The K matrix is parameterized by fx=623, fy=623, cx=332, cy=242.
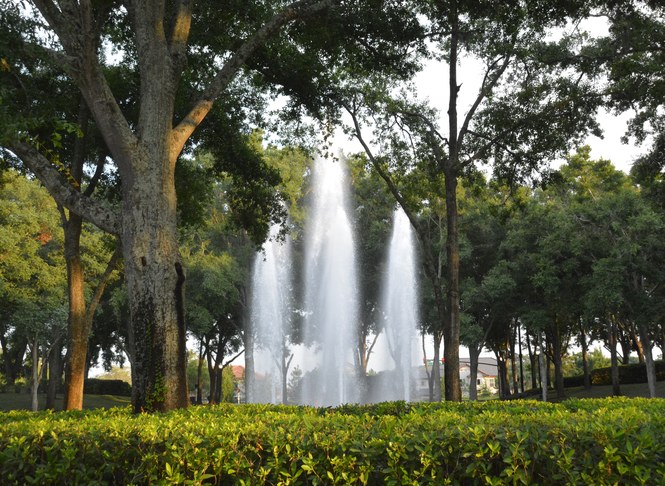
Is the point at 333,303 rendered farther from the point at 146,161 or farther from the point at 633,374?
the point at 146,161

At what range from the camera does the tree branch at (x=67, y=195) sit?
8571mm

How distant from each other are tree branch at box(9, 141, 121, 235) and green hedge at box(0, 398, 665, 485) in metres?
3.76

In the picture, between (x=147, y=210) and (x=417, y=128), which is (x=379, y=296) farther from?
(x=147, y=210)

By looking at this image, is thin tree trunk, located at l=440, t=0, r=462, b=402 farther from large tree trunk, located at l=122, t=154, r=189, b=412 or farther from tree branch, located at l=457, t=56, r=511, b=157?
large tree trunk, located at l=122, t=154, r=189, b=412

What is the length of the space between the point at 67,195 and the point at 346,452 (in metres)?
5.95

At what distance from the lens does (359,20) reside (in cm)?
1273

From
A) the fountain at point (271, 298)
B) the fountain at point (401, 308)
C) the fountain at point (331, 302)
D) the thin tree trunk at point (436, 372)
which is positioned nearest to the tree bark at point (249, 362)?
the fountain at point (271, 298)

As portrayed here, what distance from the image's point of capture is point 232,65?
32.7 ft

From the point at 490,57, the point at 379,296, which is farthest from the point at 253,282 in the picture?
the point at 490,57

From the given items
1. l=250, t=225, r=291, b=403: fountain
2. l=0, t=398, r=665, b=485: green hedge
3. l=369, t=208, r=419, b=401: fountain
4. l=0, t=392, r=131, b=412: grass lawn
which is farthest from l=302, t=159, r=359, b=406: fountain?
l=0, t=398, r=665, b=485: green hedge

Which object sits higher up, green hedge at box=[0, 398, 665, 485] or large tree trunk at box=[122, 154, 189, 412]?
large tree trunk at box=[122, 154, 189, 412]

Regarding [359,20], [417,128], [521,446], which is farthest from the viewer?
[417,128]

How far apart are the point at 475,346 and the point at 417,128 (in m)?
19.9

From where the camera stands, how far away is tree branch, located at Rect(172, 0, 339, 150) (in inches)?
371
